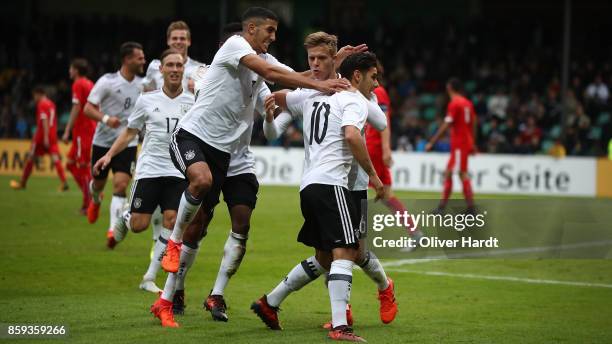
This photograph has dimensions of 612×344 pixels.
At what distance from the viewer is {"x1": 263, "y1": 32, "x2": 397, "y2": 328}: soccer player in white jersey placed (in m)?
7.95

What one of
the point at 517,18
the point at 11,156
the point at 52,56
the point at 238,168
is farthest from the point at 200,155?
the point at 517,18

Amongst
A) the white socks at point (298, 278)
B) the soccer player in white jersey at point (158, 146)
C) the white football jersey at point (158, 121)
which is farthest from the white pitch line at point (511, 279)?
the white socks at point (298, 278)

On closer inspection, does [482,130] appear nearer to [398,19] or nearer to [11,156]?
[398,19]

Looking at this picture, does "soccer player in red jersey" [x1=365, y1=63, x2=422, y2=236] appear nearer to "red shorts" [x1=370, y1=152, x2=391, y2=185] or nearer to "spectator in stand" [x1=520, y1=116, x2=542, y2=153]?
"red shorts" [x1=370, y1=152, x2=391, y2=185]

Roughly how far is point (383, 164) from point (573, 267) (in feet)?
9.13

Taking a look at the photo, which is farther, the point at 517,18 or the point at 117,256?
the point at 517,18

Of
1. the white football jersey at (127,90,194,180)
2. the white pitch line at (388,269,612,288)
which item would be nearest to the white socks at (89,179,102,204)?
the white football jersey at (127,90,194,180)

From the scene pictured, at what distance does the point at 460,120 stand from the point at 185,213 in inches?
437

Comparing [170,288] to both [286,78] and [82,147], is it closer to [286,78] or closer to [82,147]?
[286,78]

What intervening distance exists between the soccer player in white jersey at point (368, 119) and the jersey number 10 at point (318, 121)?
309 mm

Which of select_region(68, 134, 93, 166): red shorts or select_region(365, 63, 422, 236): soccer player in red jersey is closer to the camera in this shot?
select_region(365, 63, 422, 236): soccer player in red jersey

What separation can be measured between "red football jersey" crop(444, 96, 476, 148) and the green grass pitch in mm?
4258

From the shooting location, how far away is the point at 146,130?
1062cm

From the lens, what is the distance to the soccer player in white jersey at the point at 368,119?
7.95m
